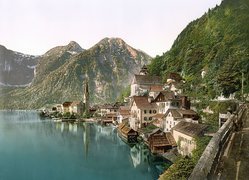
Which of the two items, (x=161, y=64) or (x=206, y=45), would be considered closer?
(x=206, y=45)

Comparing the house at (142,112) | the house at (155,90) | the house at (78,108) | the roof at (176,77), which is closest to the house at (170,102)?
the house at (142,112)

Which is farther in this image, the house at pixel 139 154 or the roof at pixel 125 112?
the roof at pixel 125 112

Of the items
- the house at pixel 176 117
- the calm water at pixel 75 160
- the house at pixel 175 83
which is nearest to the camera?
the calm water at pixel 75 160

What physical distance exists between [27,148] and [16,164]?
1655cm

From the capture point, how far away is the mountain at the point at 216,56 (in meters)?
56.9

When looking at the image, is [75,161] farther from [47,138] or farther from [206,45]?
[206,45]

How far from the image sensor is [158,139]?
51562mm

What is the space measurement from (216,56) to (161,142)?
34039mm

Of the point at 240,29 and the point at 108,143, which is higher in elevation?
the point at 240,29

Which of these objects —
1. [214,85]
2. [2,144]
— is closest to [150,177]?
[214,85]

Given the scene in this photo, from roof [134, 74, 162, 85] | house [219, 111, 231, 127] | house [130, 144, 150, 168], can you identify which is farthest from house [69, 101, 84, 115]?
house [219, 111, 231, 127]

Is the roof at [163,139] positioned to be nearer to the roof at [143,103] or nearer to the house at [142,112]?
the house at [142,112]

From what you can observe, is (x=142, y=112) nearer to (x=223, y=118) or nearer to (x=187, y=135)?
(x=223, y=118)

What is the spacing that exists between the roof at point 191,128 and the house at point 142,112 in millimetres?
26332
